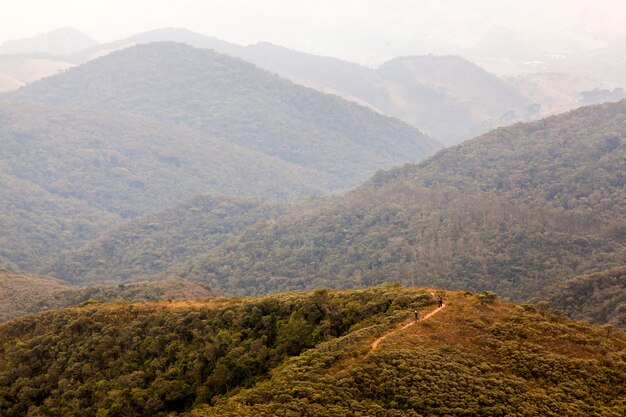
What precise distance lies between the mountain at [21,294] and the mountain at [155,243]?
123 feet

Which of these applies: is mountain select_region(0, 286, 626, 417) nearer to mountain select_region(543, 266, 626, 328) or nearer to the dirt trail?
the dirt trail

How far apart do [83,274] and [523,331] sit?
431 ft

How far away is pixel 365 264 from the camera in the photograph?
427 ft

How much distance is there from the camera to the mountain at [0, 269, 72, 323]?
92688 mm

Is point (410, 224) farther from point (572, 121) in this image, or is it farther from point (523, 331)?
point (523, 331)

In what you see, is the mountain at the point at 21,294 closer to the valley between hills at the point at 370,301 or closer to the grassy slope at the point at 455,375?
Result: the valley between hills at the point at 370,301

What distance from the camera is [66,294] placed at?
99.0 m

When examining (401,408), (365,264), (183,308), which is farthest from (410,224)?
(401,408)

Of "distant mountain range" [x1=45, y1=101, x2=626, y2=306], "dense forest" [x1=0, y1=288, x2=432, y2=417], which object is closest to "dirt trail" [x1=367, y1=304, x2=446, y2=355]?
Result: "dense forest" [x1=0, y1=288, x2=432, y2=417]

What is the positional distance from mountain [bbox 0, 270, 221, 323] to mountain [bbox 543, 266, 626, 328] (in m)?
51.4

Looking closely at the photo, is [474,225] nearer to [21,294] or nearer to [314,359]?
[21,294]

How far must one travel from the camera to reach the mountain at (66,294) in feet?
306

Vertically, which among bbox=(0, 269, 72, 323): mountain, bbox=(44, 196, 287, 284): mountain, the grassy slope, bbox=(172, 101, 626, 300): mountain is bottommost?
bbox=(44, 196, 287, 284): mountain

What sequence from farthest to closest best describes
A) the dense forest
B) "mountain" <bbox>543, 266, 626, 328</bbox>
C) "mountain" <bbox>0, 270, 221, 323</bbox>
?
"mountain" <bbox>0, 270, 221, 323</bbox> < "mountain" <bbox>543, 266, 626, 328</bbox> < the dense forest
